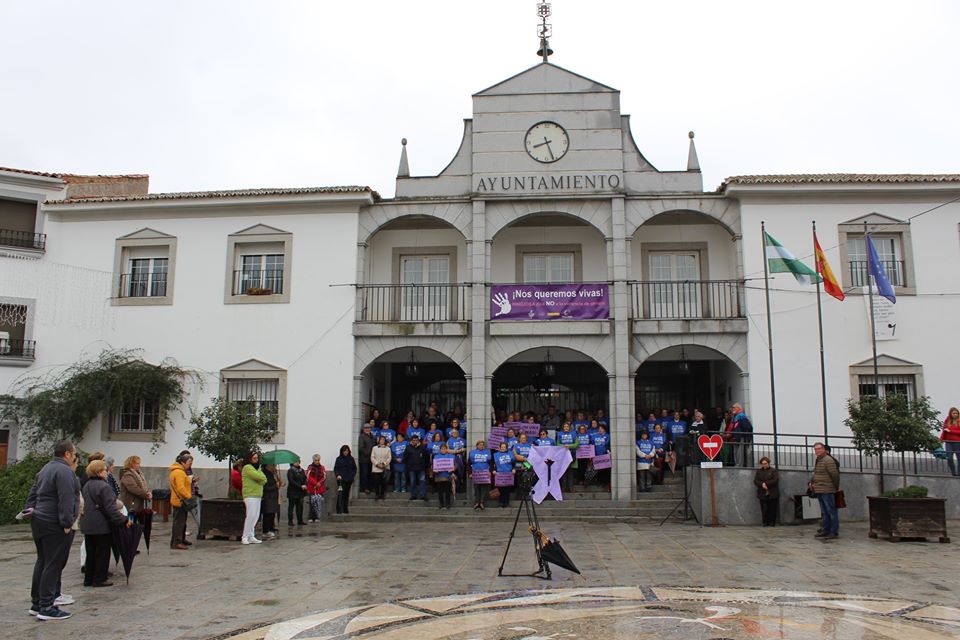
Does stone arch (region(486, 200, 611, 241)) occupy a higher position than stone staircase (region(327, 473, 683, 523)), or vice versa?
stone arch (region(486, 200, 611, 241))

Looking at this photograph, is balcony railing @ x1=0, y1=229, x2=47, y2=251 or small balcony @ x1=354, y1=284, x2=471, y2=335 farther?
balcony railing @ x1=0, y1=229, x2=47, y2=251

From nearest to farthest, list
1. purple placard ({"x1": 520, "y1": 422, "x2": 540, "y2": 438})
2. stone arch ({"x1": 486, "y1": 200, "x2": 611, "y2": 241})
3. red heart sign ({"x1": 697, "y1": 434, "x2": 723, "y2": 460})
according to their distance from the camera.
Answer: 1. red heart sign ({"x1": 697, "y1": 434, "x2": 723, "y2": 460})
2. purple placard ({"x1": 520, "y1": 422, "x2": 540, "y2": 438})
3. stone arch ({"x1": 486, "y1": 200, "x2": 611, "y2": 241})

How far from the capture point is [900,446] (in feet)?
47.3

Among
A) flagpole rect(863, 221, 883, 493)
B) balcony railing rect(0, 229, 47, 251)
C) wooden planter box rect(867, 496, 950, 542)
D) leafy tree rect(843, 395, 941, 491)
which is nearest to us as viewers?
wooden planter box rect(867, 496, 950, 542)

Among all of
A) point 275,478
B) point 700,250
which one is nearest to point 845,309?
point 700,250

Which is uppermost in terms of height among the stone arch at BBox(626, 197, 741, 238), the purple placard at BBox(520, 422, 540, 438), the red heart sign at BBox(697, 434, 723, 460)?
Answer: the stone arch at BBox(626, 197, 741, 238)

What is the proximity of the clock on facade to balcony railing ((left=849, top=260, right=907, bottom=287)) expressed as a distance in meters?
7.15

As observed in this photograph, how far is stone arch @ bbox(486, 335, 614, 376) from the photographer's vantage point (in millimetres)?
18969

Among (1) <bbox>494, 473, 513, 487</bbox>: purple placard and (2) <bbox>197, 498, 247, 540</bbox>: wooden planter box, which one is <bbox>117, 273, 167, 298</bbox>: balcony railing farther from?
(1) <bbox>494, 473, 513, 487</bbox>: purple placard

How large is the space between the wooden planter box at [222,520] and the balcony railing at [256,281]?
6974 millimetres

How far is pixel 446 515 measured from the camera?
17.3 meters

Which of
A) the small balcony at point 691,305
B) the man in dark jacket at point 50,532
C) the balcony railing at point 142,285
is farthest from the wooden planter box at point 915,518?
the balcony railing at point 142,285

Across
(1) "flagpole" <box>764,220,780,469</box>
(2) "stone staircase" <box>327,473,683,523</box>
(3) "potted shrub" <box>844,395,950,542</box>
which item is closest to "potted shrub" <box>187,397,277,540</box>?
(2) "stone staircase" <box>327,473,683,523</box>

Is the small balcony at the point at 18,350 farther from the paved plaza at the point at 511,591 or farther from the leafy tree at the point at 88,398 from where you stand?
the paved plaza at the point at 511,591
